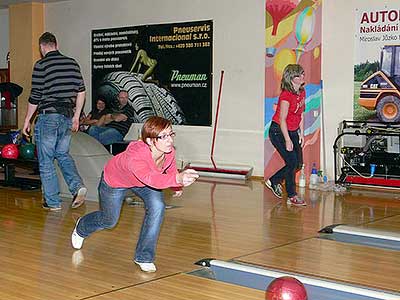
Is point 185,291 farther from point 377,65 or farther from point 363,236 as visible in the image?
point 377,65

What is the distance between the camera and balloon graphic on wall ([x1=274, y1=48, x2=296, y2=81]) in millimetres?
8406

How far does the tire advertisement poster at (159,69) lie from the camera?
9734 millimetres

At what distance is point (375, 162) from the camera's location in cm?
781

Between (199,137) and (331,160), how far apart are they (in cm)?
208

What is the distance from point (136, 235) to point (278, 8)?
420 cm

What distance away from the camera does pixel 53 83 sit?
627 centimetres

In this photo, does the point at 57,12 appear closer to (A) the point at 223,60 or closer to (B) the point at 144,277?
(A) the point at 223,60

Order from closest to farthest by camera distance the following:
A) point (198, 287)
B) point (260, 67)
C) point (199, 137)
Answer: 1. point (198, 287)
2. point (260, 67)
3. point (199, 137)

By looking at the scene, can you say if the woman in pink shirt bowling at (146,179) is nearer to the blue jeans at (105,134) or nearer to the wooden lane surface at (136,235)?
the wooden lane surface at (136,235)

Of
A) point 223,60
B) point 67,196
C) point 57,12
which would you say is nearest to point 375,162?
point 223,60

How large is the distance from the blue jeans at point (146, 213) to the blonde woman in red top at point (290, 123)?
261 cm

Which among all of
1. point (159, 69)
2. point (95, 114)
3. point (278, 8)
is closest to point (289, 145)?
point (278, 8)

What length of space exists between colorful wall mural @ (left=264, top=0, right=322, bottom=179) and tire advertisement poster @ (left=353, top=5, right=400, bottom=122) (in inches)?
19.2

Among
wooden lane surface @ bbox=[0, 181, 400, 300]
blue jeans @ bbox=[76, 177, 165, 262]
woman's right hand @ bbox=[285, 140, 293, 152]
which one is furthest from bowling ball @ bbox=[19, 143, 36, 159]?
blue jeans @ bbox=[76, 177, 165, 262]
